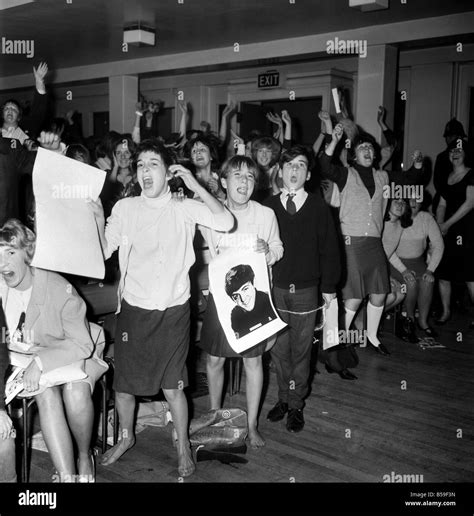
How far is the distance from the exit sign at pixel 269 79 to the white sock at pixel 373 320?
3.96 m

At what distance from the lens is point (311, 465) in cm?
295

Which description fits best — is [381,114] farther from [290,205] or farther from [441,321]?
[290,205]

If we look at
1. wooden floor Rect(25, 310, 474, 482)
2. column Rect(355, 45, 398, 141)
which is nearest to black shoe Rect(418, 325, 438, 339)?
wooden floor Rect(25, 310, 474, 482)

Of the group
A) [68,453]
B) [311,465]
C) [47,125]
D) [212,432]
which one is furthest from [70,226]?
[47,125]

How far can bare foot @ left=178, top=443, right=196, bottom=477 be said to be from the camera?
9.26 feet

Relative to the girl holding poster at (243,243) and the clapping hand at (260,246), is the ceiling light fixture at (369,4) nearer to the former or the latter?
the girl holding poster at (243,243)

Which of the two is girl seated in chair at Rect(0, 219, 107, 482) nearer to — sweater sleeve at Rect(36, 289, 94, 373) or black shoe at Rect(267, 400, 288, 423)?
sweater sleeve at Rect(36, 289, 94, 373)

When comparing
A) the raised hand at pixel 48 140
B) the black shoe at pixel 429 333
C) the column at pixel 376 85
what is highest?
the column at pixel 376 85

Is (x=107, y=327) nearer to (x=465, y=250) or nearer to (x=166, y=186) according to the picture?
(x=166, y=186)

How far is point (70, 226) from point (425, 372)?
2.87m

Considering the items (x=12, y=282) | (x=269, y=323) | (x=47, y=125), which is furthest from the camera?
(x=47, y=125)

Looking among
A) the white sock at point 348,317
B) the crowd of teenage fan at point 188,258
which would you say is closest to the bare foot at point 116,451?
the crowd of teenage fan at point 188,258

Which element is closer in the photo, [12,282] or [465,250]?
[12,282]

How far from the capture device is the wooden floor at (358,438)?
2.87 meters
